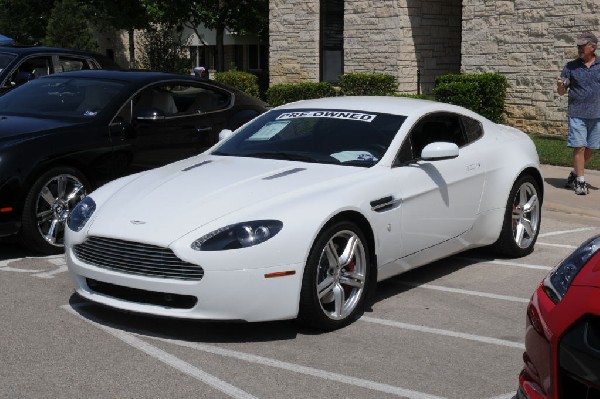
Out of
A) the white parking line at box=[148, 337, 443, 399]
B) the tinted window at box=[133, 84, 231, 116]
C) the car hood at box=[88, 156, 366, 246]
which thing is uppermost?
the tinted window at box=[133, 84, 231, 116]

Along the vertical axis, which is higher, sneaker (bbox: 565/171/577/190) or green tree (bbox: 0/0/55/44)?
green tree (bbox: 0/0/55/44)

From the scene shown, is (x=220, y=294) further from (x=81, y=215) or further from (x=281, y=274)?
(x=81, y=215)

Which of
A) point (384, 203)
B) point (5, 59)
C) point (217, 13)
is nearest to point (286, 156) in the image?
point (384, 203)

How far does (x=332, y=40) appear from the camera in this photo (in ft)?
68.4

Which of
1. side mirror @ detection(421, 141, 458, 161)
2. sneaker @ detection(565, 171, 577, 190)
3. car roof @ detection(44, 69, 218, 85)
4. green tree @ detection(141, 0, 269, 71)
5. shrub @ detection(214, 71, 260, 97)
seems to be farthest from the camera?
green tree @ detection(141, 0, 269, 71)

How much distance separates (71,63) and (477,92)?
7155 millimetres

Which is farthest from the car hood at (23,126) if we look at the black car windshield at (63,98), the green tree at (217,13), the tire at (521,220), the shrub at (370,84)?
the green tree at (217,13)

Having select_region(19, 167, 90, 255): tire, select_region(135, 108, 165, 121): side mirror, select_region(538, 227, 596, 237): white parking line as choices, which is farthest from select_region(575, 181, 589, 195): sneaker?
select_region(19, 167, 90, 255): tire

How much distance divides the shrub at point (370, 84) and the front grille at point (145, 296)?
1296 cm

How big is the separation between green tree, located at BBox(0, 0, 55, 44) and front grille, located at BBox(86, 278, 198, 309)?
3755 centimetres

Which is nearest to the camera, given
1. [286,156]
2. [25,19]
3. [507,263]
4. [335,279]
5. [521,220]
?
[335,279]

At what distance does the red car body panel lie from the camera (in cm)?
359

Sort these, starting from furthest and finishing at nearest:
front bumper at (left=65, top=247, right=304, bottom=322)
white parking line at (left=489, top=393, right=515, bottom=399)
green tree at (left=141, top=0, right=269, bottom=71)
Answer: green tree at (left=141, top=0, right=269, bottom=71) < front bumper at (left=65, top=247, right=304, bottom=322) < white parking line at (left=489, top=393, right=515, bottom=399)

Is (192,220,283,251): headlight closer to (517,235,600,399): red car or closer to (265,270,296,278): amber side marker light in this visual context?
(265,270,296,278): amber side marker light
